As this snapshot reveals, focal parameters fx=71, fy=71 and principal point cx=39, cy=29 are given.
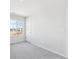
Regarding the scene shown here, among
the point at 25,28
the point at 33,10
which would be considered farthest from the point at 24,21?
the point at 33,10

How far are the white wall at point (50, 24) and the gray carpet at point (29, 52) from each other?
13cm

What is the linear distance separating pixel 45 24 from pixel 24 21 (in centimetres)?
76

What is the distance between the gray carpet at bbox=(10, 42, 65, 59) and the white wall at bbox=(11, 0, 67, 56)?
0.41 ft

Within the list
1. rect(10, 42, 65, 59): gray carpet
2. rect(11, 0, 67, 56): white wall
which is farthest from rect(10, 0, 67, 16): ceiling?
rect(10, 42, 65, 59): gray carpet

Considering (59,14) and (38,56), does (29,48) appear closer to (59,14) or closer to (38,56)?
(38,56)

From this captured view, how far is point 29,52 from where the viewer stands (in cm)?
147

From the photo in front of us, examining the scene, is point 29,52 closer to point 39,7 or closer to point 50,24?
point 50,24

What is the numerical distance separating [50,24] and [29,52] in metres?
0.94

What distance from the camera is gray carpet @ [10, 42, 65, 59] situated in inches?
46.2

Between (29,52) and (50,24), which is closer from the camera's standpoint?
(29,52)

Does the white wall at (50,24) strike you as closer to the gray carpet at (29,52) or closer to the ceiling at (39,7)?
the ceiling at (39,7)

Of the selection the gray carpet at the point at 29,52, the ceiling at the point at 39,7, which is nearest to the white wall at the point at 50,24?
the ceiling at the point at 39,7

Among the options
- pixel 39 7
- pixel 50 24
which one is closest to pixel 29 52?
pixel 50 24

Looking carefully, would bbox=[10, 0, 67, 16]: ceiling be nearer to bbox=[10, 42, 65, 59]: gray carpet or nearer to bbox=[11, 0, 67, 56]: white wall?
bbox=[11, 0, 67, 56]: white wall
